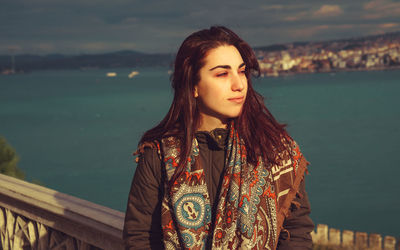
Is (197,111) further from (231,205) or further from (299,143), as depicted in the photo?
(299,143)

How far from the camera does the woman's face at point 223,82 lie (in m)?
1.75

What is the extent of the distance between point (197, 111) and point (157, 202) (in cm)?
38

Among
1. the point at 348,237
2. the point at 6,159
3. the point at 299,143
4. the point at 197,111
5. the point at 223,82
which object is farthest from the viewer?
the point at 299,143

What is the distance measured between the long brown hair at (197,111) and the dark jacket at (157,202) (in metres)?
0.08

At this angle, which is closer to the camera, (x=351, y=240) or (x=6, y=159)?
(x=6, y=159)

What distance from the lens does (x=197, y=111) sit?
73.2 inches

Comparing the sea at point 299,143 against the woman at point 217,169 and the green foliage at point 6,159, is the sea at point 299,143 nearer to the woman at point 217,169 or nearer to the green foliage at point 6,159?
the green foliage at point 6,159

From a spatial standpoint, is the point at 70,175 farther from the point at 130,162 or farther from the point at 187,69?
the point at 187,69

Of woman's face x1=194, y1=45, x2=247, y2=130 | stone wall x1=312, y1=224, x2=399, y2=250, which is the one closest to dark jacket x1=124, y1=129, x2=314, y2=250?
woman's face x1=194, y1=45, x2=247, y2=130

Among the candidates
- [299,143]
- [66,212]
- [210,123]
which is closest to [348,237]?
[66,212]

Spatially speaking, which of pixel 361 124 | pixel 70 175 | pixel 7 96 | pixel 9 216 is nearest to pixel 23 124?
pixel 70 175

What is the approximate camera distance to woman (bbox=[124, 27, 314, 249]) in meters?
1.66

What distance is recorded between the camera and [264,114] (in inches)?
72.2

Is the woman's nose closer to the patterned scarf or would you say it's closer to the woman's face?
the woman's face
